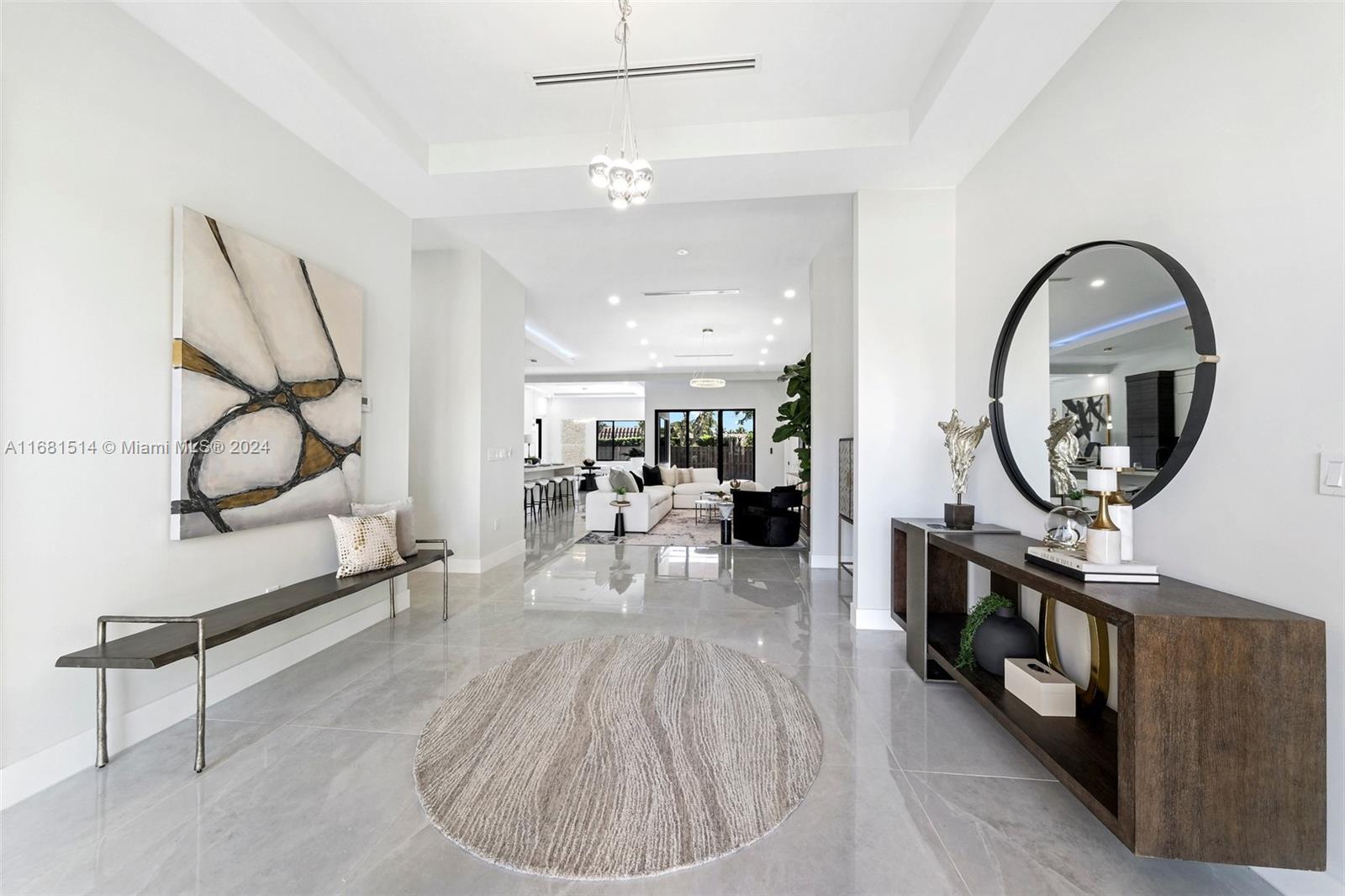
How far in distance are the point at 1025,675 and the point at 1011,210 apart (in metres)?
2.37

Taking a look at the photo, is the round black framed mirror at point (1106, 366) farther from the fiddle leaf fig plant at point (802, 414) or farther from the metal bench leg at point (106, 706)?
the metal bench leg at point (106, 706)

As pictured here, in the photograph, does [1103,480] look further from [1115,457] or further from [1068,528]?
[1068,528]

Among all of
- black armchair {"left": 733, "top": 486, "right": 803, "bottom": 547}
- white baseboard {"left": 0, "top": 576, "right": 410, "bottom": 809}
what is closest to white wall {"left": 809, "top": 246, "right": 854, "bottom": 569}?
black armchair {"left": 733, "top": 486, "right": 803, "bottom": 547}

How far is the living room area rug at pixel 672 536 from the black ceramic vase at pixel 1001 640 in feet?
14.2

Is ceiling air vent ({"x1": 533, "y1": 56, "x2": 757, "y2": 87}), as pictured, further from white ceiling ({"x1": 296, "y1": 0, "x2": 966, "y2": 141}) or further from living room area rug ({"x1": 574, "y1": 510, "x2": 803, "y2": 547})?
living room area rug ({"x1": 574, "y1": 510, "x2": 803, "y2": 547})

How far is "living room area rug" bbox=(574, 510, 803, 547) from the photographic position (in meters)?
6.84

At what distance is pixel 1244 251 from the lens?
1.56 metres

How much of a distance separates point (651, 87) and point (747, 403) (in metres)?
10.4

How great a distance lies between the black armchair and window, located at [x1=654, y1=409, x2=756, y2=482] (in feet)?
21.0

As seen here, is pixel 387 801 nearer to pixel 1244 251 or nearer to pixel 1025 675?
pixel 1025 675

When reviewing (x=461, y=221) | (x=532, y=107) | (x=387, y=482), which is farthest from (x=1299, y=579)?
(x=461, y=221)

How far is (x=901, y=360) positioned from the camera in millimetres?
3451

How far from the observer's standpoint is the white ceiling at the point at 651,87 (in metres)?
2.27

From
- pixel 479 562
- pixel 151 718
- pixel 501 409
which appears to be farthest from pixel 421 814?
pixel 501 409
